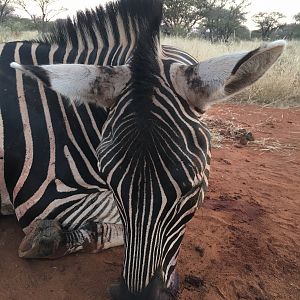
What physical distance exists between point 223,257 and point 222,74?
73.2 inches

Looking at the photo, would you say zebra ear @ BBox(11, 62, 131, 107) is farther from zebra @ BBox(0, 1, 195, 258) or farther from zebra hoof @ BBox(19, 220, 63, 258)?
zebra hoof @ BBox(19, 220, 63, 258)

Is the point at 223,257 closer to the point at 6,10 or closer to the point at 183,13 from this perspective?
the point at 183,13

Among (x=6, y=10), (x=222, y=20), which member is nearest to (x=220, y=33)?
(x=222, y=20)

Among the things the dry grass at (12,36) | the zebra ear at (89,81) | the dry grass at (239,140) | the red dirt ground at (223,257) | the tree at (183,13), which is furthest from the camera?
the tree at (183,13)

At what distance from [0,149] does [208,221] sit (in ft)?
6.81

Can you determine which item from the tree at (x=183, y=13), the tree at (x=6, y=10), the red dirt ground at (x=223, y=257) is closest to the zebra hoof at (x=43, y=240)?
the red dirt ground at (x=223, y=257)

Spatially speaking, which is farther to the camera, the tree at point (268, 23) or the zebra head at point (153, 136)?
the tree at point (268, 23)

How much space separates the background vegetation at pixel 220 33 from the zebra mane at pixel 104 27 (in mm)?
278

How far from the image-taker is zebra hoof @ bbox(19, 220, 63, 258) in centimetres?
285

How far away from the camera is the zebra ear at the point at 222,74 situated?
1.80m

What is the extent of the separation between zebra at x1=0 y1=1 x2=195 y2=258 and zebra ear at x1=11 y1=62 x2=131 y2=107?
2.22ft

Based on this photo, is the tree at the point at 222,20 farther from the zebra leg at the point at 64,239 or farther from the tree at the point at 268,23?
the zebra leg at the point at 64,239

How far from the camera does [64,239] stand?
9.66ft

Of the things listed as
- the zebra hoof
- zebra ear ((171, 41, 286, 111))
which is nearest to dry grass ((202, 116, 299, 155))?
the zebra hoof
